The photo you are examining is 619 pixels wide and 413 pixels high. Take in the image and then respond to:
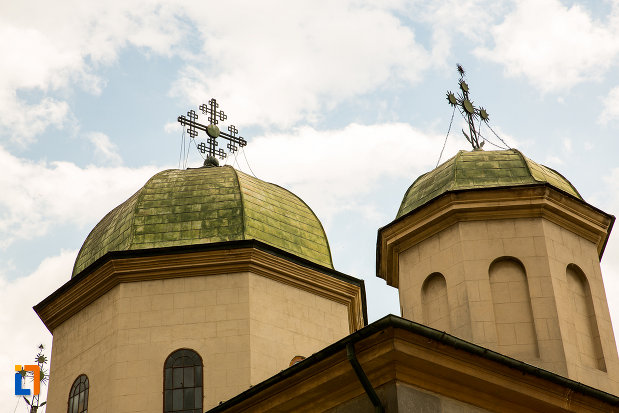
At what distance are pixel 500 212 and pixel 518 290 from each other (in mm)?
1532

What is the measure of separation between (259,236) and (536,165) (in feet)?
19.1

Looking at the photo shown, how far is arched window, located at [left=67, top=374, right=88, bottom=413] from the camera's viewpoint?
20623 millimetres

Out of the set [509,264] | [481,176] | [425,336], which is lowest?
[425,336]

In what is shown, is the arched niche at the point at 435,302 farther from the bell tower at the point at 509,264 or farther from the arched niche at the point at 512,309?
the arched niche at the point at 512,309

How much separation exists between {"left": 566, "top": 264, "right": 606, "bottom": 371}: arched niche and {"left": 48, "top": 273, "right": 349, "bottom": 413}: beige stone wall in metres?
5.06

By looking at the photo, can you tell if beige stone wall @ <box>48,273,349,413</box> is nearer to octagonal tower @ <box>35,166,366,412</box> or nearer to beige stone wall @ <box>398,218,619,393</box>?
octagonal tower @ <box>35,166,366,412</box>

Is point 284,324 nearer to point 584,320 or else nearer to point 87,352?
point 87,352

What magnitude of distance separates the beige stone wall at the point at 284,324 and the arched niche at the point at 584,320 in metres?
4.97

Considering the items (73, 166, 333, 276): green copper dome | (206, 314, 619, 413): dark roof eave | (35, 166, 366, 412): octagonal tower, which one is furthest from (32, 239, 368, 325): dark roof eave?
(206, 314, 619, 413): dark roof eave

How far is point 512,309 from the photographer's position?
61.1 ft

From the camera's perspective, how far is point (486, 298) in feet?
61.1

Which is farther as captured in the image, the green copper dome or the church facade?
the green copper dome

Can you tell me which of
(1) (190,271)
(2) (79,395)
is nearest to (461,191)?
(1) (190,271)

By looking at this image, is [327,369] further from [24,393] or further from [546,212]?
[24,393]
